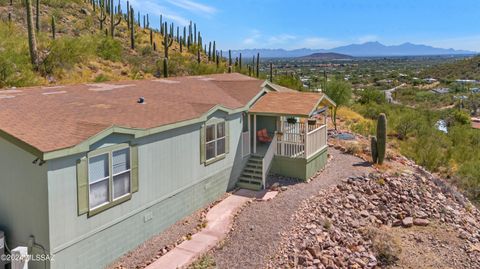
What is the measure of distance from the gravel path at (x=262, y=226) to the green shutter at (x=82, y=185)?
3.52 m

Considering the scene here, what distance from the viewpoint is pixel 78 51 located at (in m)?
30.5

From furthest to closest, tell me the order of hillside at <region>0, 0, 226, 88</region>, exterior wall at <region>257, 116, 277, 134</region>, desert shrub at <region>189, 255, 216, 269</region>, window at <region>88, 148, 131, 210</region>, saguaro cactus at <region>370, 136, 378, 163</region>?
hillside at <region>0, 0, 226, 88</region> → saguaro cactus at <region>370, 136, 378, 163</region> → exterior wall at <region>257, 116, 277, 134</region> → desert shrub at <region>189, 255, 216, 269</region> → window at <region>88, 148, 131, 210</region>

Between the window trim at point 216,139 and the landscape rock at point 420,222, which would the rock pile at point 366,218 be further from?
the window trim at point 216,139

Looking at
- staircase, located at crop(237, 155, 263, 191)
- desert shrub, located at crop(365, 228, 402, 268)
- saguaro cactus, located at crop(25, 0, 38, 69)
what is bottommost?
desert shrub, located at crop(365, 228, 402, 268)

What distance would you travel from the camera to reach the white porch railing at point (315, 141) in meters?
16.7

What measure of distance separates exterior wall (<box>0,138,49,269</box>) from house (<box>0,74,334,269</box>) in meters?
0.02

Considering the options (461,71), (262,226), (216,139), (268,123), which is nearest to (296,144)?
(268,123)

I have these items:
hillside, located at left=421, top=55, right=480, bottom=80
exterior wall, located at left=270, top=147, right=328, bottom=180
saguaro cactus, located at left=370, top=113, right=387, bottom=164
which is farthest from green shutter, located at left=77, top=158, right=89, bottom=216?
hillside, located at left=421, top=55, right=480, bottom=80

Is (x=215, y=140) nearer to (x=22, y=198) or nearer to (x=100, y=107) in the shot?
(x=100, y=107)

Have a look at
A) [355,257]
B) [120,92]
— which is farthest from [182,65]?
[355,257]

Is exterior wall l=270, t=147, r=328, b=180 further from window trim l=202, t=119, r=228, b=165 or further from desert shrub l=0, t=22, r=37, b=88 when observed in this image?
desert shrub l=0, t=22, r=37, b=88

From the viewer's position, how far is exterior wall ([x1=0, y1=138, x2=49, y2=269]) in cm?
841

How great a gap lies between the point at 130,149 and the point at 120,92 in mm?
5942

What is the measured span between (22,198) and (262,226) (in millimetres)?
6507
